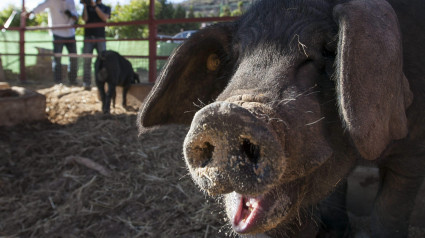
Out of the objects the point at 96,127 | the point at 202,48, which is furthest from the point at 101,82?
the point at 202,48

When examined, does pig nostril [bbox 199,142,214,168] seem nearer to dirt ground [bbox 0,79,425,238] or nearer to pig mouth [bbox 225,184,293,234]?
pig mouth [bbox 225,184,293,234]

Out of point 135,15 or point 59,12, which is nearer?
point 59,12

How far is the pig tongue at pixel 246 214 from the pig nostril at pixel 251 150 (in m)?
0.27

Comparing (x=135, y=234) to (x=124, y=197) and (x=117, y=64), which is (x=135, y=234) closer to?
(x=124, y=197)

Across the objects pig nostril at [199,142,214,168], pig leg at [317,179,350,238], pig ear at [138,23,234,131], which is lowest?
pig leg at [317,179,350,238]

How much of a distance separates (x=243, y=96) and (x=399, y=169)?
62.5 inches

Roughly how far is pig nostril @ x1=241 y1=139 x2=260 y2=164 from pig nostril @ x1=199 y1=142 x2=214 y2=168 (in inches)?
5.1

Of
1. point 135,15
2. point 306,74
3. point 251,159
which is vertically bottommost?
point 251,159

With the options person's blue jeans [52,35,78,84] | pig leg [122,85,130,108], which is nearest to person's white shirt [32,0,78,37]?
person's blue jeans [52,35,78,84]

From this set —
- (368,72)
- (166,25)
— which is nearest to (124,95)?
(368,72)

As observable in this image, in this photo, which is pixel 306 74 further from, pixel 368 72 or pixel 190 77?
pixel 190 77

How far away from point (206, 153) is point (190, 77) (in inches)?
42.3

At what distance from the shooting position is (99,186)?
11.8 ft

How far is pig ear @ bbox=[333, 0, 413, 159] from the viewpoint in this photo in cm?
146
